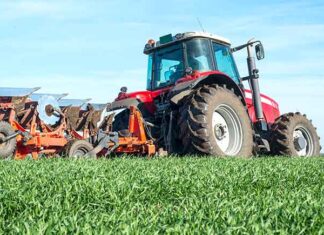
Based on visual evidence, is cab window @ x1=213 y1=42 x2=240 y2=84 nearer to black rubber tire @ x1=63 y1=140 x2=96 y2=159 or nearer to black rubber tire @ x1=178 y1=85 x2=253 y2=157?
black rubber tire @ x1=178 y1=85 x2=253 y2=157

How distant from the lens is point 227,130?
28.0 feet

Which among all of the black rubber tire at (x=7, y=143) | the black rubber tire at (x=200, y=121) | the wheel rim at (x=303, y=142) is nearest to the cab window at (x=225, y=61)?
the black rubber tire at (x=200, y=121)

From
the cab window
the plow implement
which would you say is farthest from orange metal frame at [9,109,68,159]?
the cab window

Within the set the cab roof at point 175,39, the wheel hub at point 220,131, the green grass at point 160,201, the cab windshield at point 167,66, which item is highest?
the cab roof at point 175,39

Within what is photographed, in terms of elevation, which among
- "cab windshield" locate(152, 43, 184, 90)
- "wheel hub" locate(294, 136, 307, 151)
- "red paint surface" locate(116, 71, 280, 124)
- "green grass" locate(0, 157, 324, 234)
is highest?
"cab windshield" locate(152, 43, 184, 90)

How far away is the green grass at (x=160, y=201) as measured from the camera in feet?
7.66

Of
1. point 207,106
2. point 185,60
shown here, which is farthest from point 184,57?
point 207,106

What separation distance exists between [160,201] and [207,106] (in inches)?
171

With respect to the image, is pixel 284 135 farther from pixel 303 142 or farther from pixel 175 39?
pixel 175 39

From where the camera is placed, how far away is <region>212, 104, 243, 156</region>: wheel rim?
27.3 ft

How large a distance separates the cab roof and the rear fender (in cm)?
87

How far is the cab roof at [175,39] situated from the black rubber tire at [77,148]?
243cm

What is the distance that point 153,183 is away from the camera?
3971 millimetres

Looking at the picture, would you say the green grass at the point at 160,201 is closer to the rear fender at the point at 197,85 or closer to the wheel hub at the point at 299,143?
the rear fender at the point at 197,85
